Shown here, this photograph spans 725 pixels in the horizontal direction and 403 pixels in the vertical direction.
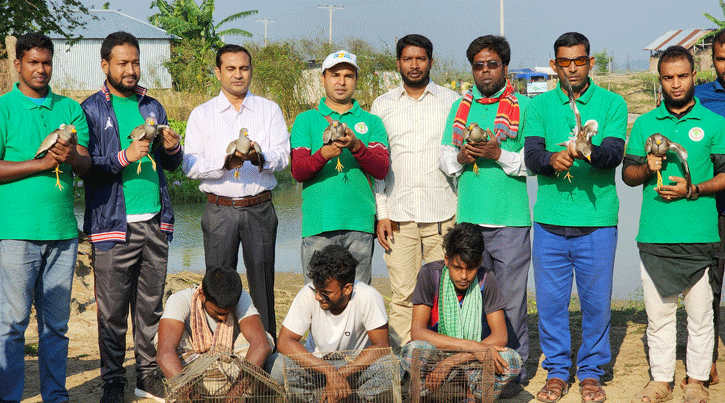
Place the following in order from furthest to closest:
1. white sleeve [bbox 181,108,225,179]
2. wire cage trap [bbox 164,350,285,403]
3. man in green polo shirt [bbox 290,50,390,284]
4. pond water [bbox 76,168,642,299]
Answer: pond water [bbox 76,168,642,299]
man in green polo shirt [bbox 290,50,390,284]
white sleeve [bbox 181,108,225,179]
wire cage trap [bbox 164,350,285,403]

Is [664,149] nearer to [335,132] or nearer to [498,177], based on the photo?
[498,177]

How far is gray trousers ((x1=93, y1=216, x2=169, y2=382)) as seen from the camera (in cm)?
394

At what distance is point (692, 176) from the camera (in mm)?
3861

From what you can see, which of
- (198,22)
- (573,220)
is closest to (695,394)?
(573,220)

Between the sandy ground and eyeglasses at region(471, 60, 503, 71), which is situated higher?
eyeglasses at region(471, 60, 503, 71)

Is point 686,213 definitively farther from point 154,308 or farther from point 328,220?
point 154,308

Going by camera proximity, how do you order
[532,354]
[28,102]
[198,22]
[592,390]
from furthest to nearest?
1. [198,22]
2. [532,354]
3. [592,390]
4. [28,102]

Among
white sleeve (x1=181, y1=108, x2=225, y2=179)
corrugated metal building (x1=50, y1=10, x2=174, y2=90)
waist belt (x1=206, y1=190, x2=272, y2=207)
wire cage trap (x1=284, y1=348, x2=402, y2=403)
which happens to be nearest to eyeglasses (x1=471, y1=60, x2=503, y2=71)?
waist belt (x1=206, y1=190, x2=272, y2=207)

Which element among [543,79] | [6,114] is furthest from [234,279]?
[543,79]

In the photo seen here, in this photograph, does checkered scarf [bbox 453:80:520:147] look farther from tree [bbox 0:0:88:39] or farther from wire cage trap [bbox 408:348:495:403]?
tree [bbox 0:0:88:39]

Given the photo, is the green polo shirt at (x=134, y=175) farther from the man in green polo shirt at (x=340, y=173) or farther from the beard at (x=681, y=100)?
the beard at (x=681, y=100)

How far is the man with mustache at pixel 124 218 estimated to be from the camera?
3.92 meters

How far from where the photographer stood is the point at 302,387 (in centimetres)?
368

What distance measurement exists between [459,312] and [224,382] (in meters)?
1.41
